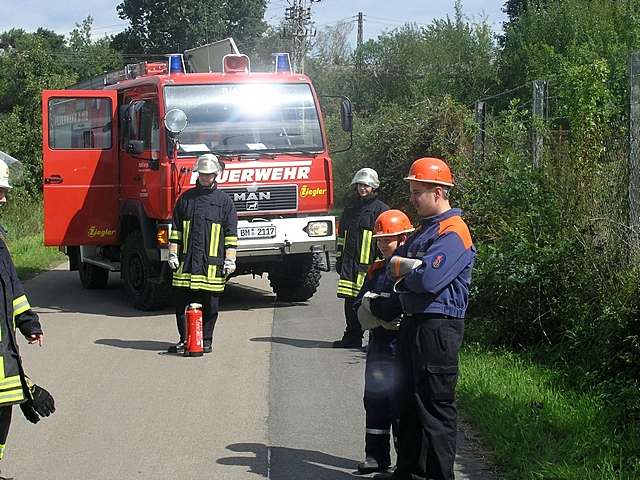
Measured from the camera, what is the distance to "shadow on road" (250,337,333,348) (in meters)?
10.2

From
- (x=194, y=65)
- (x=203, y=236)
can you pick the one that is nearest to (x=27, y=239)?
(x=194, y=65)

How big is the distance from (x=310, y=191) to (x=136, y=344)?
3096mm

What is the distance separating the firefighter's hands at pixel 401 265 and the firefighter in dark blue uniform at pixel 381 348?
0.35 meters

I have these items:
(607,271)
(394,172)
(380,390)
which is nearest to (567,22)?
(394,172)

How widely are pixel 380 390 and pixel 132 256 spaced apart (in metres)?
7.73

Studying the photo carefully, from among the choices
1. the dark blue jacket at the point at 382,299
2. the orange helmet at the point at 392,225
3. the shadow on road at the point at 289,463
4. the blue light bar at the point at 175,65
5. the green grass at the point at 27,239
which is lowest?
the green grass at the point at 27,239

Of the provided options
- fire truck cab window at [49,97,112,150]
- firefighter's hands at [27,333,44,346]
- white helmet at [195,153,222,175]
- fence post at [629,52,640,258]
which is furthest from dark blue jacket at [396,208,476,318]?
fire truck cab window at [49,97,112,150]

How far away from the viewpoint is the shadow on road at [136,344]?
10216 mm

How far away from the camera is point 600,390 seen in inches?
270

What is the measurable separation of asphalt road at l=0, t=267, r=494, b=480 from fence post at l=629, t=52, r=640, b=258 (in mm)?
2587

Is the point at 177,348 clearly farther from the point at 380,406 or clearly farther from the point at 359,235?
the point at 380,406

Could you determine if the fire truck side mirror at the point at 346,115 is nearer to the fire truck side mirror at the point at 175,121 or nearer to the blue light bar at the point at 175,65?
the blue light bar at the point at 175,65

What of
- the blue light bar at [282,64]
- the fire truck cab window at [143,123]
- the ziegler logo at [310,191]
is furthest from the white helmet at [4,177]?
the blue light bar at [282,64]

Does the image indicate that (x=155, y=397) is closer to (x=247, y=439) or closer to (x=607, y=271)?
(x=247, y=439)
